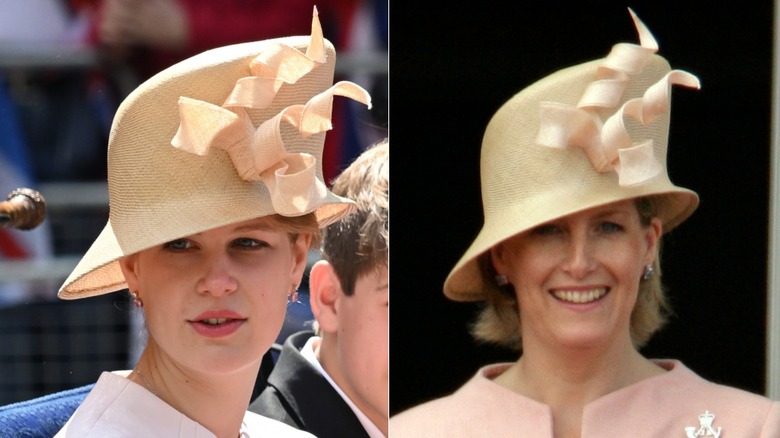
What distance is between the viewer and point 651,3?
2.34 meters

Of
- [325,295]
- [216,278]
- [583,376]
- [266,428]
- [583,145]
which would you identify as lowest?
[266,428]

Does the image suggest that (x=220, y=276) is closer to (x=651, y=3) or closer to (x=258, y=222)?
(x=258, y=222)

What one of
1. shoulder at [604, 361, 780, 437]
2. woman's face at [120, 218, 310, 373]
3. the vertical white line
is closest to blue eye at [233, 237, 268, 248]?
woman's face at [120, 218, 310, 373]

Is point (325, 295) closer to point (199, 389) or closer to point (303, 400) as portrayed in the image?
point (303, 400)

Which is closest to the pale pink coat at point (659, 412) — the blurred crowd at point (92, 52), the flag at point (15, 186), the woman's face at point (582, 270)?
the woman's face at point (582, 270)

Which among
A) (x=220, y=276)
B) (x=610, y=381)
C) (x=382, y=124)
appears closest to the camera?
(x=220, y=276)

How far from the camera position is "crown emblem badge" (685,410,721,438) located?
2285mm

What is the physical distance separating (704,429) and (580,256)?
43 centimetres

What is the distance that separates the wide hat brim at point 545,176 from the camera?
2217 mm

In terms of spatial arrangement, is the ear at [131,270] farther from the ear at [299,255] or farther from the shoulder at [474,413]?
the shoulder at [474,413]

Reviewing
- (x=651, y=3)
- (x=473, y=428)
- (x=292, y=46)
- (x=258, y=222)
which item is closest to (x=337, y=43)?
(x=292, y=46)

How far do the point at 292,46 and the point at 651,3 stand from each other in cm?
74

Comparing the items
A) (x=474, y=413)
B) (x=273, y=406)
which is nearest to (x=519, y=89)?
(x=474, y=413)

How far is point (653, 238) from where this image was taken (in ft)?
7.50
